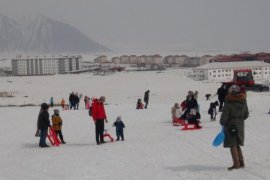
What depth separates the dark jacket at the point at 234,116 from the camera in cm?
834

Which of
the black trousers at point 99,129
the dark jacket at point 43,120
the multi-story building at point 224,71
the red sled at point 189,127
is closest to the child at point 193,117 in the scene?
the red sled at point 189,127

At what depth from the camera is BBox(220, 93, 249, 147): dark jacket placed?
8344mm

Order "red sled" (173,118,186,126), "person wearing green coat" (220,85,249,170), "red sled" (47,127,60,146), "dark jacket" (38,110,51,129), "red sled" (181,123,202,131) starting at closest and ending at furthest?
"person wearing green coat" (220,85,249,170)
"dark jacket" (38,110,51,129)
"red sled" (47,127,60,146)
"red sled" (181,123,202,131)
"red sled" (173,118,186,126)

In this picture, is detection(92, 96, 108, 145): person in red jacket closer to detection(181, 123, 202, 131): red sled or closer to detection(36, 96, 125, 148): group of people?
detection(36, 96, 125, 148): group of people

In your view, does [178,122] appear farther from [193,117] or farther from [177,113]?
[193,117]

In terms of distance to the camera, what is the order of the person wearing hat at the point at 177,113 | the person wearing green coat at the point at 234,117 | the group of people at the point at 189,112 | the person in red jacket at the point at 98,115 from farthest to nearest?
1. the person wearing hat at the point at 177,113
2. the group of people at the point at 189,112
3. the person in red jacket at the point at 98,115
4. the person wearing green coat at the point at 234,117

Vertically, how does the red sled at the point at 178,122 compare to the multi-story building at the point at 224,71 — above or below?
below

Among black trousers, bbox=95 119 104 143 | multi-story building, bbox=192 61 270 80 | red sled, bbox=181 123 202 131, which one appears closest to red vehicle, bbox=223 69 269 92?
red sled, bbox=181 123 202 131

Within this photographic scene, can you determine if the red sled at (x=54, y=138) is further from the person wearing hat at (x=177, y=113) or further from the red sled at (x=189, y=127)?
the person wearing hat at (x=177, y=113)

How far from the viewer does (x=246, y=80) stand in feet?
177

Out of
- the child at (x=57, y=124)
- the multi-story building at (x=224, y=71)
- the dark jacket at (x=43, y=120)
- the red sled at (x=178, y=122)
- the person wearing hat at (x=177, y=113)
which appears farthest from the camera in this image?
the multi-story building at (x=224, y=71)

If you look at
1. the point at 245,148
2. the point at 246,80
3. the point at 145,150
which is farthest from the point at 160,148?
the point at 246,80

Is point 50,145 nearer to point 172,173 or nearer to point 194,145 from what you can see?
point 194,145

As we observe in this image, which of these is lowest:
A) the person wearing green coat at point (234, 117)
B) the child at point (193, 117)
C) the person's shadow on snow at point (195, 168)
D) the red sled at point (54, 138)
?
the red sled at point (54, 138)
